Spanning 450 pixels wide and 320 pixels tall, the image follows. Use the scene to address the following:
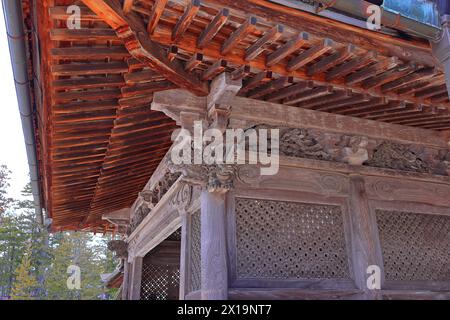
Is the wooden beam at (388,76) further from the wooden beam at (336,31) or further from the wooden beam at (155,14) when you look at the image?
the wooden beam at (155,14)

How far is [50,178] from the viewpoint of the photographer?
16.3 feet

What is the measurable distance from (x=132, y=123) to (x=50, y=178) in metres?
1.81

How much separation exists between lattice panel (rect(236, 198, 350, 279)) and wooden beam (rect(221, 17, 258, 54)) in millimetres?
1454

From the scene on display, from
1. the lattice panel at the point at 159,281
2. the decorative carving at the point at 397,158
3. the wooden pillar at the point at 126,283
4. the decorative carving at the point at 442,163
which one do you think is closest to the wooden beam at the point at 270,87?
the decorative carving at the point at 397,158

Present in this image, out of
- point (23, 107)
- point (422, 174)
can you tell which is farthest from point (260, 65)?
point (422, 174)

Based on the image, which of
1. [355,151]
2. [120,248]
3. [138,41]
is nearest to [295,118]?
[355,151]

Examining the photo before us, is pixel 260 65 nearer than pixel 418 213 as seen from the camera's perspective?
Yes

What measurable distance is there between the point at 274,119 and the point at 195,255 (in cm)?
162

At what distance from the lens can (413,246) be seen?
161 inches

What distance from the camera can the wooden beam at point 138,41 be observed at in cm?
224

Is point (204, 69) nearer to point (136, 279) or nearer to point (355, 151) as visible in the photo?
point (355, 151)

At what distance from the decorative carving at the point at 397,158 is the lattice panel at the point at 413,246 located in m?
0.53

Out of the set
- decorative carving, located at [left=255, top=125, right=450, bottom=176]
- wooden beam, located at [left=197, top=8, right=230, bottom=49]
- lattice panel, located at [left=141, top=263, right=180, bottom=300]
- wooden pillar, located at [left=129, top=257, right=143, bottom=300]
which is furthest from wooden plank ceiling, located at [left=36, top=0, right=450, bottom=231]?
lattice panel, located at [left=141, top=263, right=180, bottom=300]

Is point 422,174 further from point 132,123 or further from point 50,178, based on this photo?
point 50,178
